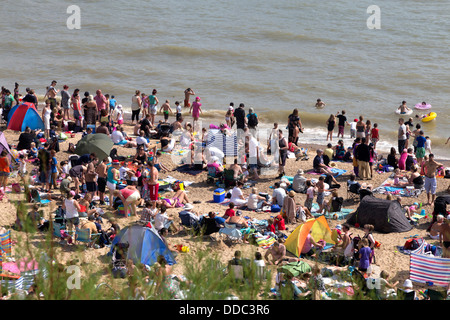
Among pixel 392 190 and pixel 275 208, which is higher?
pixel 392 190

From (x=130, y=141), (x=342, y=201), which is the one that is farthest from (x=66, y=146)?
(x=342, y=201)

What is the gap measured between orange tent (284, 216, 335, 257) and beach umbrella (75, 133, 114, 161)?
6.45 m

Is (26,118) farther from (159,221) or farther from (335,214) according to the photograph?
(335,214)

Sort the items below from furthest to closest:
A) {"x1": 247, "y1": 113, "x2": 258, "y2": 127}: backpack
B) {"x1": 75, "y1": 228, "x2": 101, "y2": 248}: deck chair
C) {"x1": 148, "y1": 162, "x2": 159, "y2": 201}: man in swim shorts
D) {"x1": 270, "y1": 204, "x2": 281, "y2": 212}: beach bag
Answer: {"x1": 247, "y1": 113, "x2": 258, "y2": 127}: backpack
{"x1": 270, "y1": 204, "x2": 281, "y2": 212}: beach bag
{"x1": 148, "y1": 162, "x2": 159, "y2": 201}: man in swim shorts
{"x1": 75, "y1": 228, "x2": 101, "y2": 248}: deck chair

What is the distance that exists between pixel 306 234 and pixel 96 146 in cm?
696

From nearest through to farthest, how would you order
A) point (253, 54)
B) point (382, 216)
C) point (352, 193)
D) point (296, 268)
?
1. point (296, 268)
2. point (382, 216)
3. point (352, 193)
4. point (253, 54)

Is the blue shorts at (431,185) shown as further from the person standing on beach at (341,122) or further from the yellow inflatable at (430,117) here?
the yellow inflatable at (430,117)

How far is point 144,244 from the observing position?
11609 millimetres

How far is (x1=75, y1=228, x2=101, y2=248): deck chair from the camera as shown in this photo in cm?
1205

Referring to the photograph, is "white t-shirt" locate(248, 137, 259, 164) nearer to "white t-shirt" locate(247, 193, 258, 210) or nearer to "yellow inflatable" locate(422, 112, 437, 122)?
"white t-shirt" locate(247, 193, 258, 210)

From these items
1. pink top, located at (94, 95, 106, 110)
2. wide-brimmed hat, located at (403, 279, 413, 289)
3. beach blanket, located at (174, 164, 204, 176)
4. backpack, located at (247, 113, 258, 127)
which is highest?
pink top, located at (94, 95, 106, 110)

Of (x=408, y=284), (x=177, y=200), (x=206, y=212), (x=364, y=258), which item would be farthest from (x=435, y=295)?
(x=177, y=200)

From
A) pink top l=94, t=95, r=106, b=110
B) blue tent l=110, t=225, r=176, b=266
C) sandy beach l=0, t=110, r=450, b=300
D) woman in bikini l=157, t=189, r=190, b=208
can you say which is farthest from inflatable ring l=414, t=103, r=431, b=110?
blue tent l=110, t=225, r=176, b=266

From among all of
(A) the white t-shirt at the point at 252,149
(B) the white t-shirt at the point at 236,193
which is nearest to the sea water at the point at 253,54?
(A) the white t-shirt at the point at 252,149
